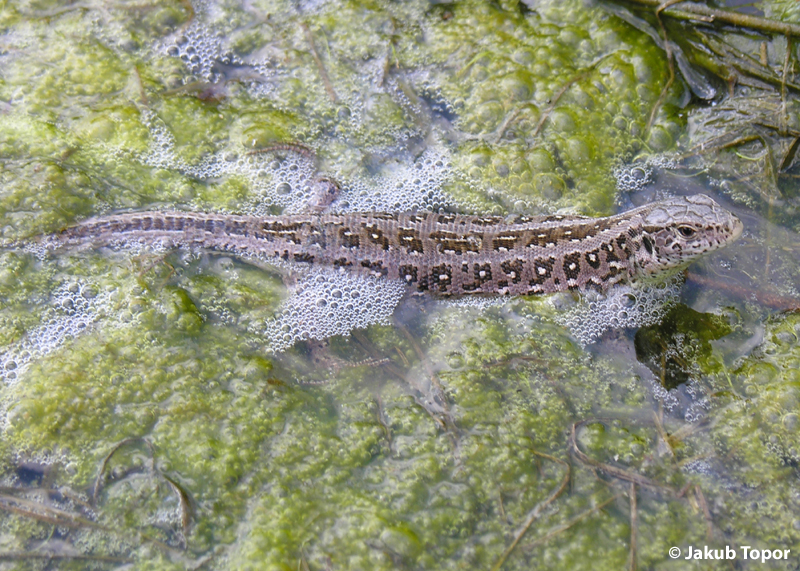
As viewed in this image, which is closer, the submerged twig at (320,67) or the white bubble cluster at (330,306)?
the white bubble cluster at (330,306)

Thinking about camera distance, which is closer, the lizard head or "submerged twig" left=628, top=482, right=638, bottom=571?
"submerged twig" left=628, top=482, right=638, bottom=571

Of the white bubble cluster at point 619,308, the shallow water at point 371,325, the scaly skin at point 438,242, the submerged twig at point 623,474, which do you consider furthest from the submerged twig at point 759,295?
the submerged twig at point 623,474

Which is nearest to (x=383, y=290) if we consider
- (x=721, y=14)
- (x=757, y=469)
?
(x=757, y=469)

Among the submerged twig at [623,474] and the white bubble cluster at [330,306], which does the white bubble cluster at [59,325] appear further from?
the submerged twig at [623,474]

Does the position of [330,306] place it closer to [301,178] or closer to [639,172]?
[301,178]

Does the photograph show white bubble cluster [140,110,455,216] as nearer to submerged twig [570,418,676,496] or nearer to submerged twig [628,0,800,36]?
submerged twig [570,418,676,496]

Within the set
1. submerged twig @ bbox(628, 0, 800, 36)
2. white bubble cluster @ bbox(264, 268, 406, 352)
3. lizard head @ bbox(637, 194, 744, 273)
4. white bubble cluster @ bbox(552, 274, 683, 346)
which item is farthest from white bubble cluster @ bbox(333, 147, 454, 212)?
submerged twig @ bbox(628, 0, 800, 36)
